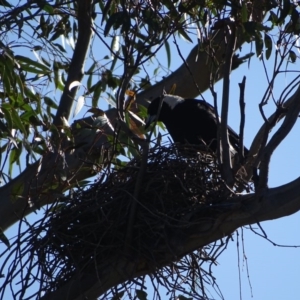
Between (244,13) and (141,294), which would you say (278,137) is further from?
(141,294)

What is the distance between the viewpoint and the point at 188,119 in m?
5.09

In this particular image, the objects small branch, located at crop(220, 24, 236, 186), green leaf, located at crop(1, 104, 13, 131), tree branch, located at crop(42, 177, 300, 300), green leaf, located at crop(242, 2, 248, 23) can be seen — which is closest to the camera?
tree branch, located at crop(42, 177, 300, 300)

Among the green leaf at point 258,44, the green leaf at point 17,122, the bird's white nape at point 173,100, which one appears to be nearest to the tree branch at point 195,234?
the green leaf at point 258,44

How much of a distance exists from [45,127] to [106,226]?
963mm

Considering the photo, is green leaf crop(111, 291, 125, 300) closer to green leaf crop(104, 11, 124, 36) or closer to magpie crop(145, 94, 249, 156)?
green leaf crop(104, 11, 124, 36)

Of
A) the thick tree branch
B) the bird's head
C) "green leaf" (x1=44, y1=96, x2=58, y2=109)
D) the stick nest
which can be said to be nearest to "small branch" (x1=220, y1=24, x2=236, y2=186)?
the stick nest

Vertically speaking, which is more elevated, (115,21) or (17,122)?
(115,21)

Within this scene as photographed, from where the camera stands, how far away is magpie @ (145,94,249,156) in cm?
494

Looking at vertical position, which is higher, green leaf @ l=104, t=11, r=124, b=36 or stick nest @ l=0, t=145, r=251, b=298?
green leaf @ l=104, t=11, r=124, b=36

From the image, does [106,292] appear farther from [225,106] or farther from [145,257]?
[225,106]

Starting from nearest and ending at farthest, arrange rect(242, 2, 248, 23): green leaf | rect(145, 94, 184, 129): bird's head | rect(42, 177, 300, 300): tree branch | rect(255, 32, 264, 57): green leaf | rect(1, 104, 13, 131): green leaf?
1. rect(42, 177, 300, 300): tree branch
2. rect(242, 2, 248, 23): green leaf
3. rect(255, 32, 264, 57): green leaf
4. rect(1, 104, 13, 131): green leaf
5. rect(145, 94, 184, 129): bird's head

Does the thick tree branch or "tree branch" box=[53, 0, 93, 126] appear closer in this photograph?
the thick tree branch

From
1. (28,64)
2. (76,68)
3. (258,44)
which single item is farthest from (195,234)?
(76,68)

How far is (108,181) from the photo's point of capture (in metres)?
3.86
